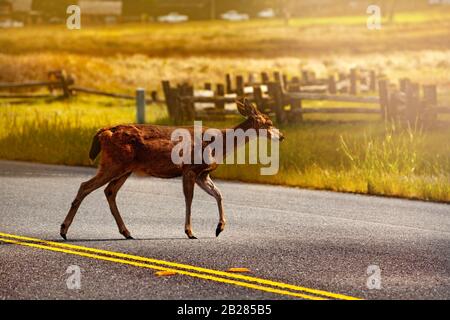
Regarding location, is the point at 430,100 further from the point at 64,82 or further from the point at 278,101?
the point at 64,82

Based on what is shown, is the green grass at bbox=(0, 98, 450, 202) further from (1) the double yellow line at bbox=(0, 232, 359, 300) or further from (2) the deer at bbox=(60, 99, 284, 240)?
(1) the double yellow line at bbox=(0, 232, 359, 300)

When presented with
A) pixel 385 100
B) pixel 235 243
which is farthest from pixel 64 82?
pixel 235 243

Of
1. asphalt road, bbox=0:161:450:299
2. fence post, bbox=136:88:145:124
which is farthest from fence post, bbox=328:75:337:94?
asphalt road, bbox=0:161:450:299

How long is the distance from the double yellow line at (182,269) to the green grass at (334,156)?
6910 mm

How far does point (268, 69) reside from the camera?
70.4 m

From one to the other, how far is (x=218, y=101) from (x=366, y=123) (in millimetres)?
4281

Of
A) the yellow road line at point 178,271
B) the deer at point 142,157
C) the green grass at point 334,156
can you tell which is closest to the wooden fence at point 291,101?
the green grass at point 334,156

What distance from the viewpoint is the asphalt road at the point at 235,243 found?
9859mm

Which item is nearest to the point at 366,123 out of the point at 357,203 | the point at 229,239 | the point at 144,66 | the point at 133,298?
the point at 357,203

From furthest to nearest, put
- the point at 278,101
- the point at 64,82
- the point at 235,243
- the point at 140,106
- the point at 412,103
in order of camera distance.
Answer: the point at 64,82, the point at 278,101, the point at 412,103, the point at 140,106, the point at 235,243

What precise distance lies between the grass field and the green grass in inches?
1.1

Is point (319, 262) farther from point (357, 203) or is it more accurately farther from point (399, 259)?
point (357, 203)

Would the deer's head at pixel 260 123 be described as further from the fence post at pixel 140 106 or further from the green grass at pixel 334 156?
the fence post at pixel 140 106

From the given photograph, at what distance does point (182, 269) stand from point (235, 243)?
1.69 metres
